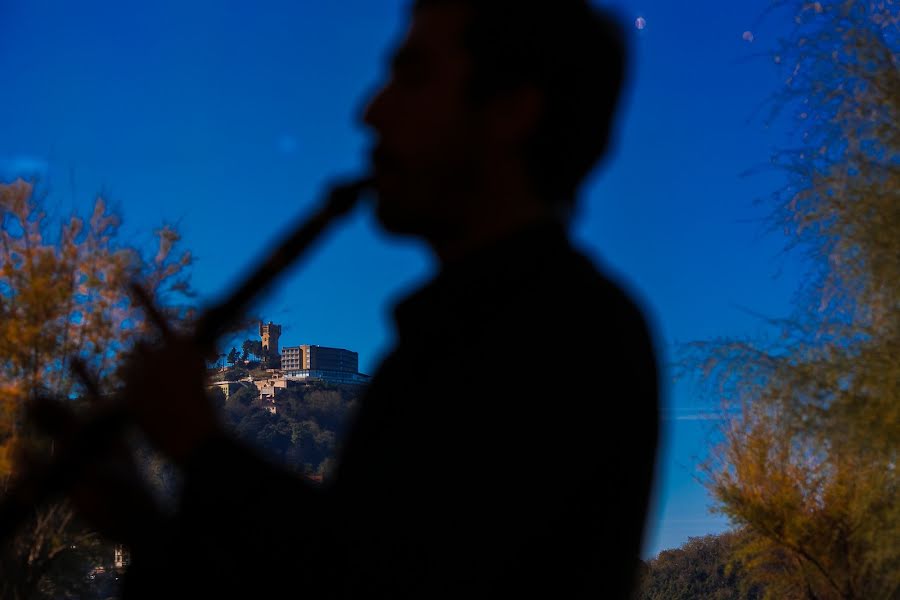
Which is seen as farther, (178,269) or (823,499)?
(823,499)

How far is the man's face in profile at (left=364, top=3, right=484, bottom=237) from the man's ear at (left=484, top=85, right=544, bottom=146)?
0.02 m

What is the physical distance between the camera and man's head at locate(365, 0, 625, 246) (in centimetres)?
118

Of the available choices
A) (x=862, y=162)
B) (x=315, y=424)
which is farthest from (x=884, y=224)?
(x=315, y=424)

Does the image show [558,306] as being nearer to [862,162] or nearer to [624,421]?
[624,421]

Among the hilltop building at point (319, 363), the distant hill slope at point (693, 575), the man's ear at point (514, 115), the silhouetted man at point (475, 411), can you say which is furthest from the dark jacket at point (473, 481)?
the hilltop building at point (319, 363)

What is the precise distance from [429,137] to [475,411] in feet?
1.44

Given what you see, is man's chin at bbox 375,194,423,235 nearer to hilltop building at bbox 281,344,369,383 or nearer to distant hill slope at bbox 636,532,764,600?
distant hill slope at bbox 636,532,764,600

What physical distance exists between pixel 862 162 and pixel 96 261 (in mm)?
9907

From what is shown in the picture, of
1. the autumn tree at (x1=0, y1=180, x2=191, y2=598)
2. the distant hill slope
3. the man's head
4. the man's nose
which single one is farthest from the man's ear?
the distant hill slope

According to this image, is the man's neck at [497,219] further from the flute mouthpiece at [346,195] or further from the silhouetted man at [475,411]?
the flute mouthpiece at [346,195]

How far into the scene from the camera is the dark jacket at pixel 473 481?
0.89 metres

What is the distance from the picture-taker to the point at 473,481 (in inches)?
35.0

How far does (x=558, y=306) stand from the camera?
0.99 m

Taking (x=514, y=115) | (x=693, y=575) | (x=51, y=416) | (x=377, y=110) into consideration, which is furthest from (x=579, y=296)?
(x=693, y=575)
